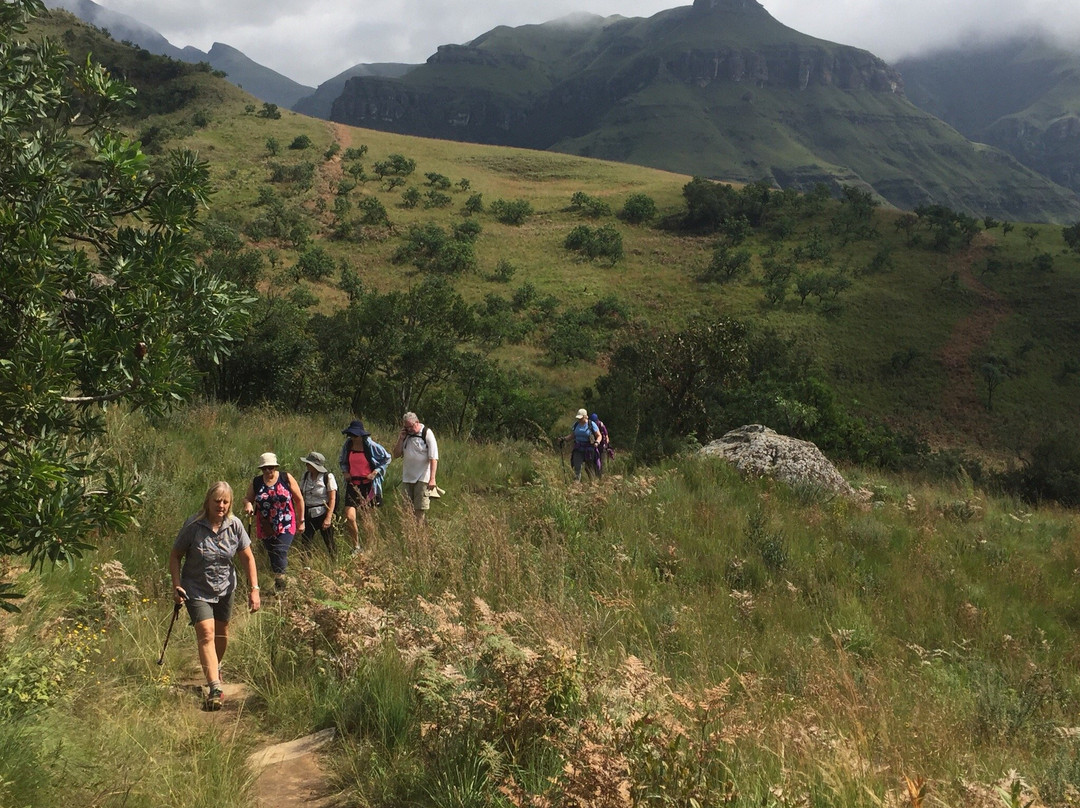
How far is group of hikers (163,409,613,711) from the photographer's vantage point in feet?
14.9

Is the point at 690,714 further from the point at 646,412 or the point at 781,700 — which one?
the point at 646,412

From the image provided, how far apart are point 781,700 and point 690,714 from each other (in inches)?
37.4

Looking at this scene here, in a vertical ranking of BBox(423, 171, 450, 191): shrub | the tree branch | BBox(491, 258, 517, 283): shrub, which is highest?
BBox(423, 171, 450, 191): shrub

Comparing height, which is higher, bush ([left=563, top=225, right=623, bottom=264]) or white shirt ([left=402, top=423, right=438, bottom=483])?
bush ([left=563, top=225, right=623, bottom=264])

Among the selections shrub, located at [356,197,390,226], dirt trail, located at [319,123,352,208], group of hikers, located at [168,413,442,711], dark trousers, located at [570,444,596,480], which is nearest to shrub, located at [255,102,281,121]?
dirt trail, located at [319,123,352,208]

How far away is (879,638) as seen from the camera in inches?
202

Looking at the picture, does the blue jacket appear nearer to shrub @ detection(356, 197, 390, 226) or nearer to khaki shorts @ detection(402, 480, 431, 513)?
khaki shorts @ detection(402, 480, 431, 513)

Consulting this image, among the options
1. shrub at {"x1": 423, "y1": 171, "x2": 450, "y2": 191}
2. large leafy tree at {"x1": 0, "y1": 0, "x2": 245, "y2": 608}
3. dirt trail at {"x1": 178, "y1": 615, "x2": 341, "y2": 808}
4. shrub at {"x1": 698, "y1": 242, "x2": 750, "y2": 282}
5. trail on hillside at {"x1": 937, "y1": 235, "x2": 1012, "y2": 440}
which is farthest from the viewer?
shrub at {"x1": 423, "y1": 171, "x2": 450, "y2": 191}

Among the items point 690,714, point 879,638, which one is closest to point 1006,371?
point 879,638

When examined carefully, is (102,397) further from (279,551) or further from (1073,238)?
(1073,238)

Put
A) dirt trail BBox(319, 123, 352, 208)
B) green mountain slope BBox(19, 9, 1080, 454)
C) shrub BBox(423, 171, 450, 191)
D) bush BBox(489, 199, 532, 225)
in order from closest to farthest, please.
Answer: green mountain slope BBox(19, 9, 1080, 454) < dirt trail BBox(319, 123, 352, 208) < bush BBox(489, 199, 532, 225) < shrub BBox(423, 171, 450, 191)

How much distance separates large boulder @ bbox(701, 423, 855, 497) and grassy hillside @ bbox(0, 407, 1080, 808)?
1761mm

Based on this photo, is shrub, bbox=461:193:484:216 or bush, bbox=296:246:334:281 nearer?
bush, bbox=296:246:334:281

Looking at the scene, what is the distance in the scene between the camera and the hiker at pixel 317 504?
263 inches
